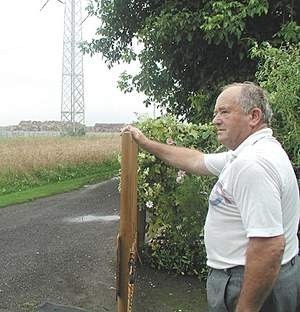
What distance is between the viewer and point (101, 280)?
5.79 metres

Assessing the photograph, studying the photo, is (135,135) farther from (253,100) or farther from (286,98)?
(286,98)

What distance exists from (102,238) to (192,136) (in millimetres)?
2851

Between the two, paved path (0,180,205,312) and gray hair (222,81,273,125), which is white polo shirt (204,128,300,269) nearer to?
gray hair (222,81,273,125)

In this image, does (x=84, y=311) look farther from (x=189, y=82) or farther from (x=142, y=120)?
(x=189, y=82)

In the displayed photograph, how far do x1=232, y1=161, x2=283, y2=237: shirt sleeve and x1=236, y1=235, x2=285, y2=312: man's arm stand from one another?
1.4 inches

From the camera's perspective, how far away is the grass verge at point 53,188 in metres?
12.3

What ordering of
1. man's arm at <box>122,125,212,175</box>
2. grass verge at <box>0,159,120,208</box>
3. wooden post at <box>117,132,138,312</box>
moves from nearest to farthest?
wooden post at <box>117,132,138,312</box> < man's arm at <box>122,125,212,175</box> < grass verge at <box>0,159,120,208</box>

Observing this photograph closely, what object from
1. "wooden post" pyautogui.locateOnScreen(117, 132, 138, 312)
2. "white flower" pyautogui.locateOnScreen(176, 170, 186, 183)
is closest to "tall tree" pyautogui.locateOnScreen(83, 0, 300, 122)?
"white flower" pyautogui.locateOnScreen(176, 170, 186, 183)

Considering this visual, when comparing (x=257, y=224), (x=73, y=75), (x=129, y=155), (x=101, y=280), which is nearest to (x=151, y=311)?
(x=101, y=280)

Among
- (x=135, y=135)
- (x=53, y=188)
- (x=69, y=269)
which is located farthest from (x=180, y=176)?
(x=53, y=188)

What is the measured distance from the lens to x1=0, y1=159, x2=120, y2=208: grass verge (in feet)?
40.4

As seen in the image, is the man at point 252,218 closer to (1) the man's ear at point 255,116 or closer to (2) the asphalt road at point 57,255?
(1) the man's ear at point 255,116

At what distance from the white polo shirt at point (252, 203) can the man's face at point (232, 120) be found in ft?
0.20

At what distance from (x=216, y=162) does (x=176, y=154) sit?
36 cm
